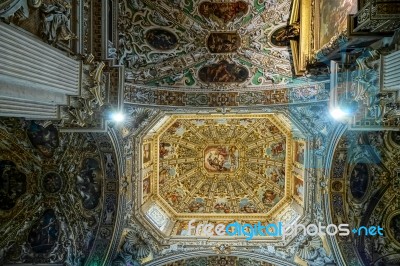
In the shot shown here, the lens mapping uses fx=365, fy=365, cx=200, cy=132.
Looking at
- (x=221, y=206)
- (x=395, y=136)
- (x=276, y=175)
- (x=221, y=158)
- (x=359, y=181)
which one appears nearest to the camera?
(x=395, y=136)

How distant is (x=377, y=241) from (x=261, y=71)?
24.6 ft

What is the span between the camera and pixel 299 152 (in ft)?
51.4

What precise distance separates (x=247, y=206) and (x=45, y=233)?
359 inches

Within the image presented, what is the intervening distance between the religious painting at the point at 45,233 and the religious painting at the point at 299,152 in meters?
10.1

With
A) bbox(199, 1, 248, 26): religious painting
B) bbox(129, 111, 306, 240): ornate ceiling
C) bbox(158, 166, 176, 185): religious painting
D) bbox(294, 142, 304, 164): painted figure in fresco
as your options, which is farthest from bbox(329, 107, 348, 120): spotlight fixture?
bbox(158, 166, 176, 185): religious painting

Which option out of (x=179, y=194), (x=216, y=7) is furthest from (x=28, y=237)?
(x=216, y=7)

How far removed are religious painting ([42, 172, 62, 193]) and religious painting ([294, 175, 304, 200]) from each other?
967 centimetres

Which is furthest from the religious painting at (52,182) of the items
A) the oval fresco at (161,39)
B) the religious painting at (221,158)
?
the religious painting at (221,158)

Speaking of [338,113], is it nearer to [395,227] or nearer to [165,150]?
[395,227]

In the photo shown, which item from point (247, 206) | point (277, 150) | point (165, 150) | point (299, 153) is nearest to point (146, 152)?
point (165, 150)

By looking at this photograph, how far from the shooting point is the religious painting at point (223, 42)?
42.3 ft

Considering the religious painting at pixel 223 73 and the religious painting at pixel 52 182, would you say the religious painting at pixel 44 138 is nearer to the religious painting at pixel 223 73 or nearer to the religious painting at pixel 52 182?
the religious painting at pixel 52 182

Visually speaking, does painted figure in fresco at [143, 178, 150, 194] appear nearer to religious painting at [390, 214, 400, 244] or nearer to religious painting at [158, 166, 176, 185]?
religious painting at [158, 166, 176, 185]

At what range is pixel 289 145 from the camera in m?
16.5
